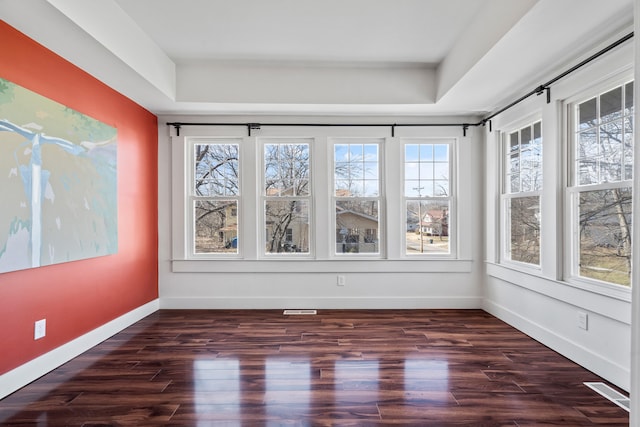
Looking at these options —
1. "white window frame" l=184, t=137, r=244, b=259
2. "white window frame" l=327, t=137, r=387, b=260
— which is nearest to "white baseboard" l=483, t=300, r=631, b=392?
"white window frame" l=327, t=137, r=387, b=260

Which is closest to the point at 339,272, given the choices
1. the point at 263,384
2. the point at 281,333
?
the point at 281,333

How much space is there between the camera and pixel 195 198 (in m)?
4.43

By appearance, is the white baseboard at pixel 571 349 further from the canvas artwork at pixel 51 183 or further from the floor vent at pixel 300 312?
the canvas artwork at pixel 51 183

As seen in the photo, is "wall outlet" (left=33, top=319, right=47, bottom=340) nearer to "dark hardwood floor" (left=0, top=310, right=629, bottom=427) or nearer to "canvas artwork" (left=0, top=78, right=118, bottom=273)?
"dark hardwood floor" (left=0, top=310, right=629, bottom=427)

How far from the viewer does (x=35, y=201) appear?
2.51m

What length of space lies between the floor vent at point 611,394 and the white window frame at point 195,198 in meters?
3.62

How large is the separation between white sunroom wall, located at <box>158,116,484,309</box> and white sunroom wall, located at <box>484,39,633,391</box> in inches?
12.0

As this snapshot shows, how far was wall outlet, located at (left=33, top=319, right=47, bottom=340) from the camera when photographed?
253 cm

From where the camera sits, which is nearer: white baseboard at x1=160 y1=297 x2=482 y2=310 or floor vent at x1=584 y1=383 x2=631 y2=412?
floor vent at x1=584 y1=383 x2=631 y2=412

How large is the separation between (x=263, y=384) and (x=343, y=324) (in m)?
1.47

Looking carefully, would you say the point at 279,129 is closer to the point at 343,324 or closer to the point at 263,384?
the point at 343,324

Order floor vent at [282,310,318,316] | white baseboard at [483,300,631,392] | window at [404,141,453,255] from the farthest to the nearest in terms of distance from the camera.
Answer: window at [404,141,453,255]
floor vent at [282,310,318,316]
white baseboard at [483,300,631,392]

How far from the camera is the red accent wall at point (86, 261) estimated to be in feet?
7.77

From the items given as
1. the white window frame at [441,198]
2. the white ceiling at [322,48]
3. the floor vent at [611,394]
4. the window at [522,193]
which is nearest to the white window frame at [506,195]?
the window at [522,193]
